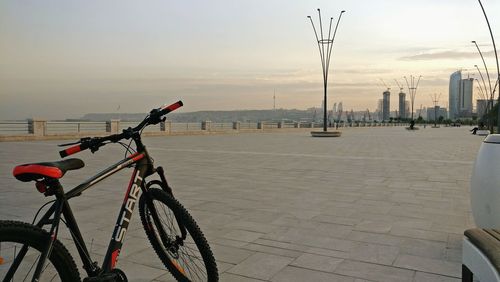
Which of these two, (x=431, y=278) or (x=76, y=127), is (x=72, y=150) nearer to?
(x=431, y=278)

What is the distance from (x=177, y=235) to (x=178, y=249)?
11cm

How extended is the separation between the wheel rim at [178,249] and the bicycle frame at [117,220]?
0.09m

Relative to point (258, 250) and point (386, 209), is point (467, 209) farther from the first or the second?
point (258, 250)

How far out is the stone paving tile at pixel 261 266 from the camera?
3594 mm

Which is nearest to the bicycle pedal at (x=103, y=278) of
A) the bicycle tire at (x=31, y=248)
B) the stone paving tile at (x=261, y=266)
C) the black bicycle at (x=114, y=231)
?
the black bicycle at (x=114, y=231)

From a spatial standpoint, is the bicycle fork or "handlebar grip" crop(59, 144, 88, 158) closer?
"handlebar grip" crop(59, 144, 88, 158)

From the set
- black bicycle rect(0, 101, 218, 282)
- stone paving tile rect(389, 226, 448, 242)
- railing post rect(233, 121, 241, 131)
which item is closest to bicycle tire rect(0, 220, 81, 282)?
black bicycle rect(0, 101, 218, 282)

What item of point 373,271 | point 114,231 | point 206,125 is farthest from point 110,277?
point 206,125

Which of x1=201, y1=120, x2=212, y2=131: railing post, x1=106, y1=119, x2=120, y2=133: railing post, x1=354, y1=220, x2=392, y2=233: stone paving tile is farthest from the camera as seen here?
x1=201, y1=120, x2=212, y2=131: railing post

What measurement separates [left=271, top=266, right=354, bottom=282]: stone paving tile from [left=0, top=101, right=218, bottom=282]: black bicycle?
74 centimetres

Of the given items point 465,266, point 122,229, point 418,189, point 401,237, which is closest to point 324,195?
point 418,189

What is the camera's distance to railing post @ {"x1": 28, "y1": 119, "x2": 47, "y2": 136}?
73.7ft

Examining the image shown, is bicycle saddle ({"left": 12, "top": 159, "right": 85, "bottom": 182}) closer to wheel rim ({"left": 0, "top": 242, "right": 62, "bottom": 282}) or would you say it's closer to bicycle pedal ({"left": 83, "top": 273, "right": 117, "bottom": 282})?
wheel rim ({"left": 0, "top": 242, "right": 62, "bottom": 282})

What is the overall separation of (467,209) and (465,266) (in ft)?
12.2
